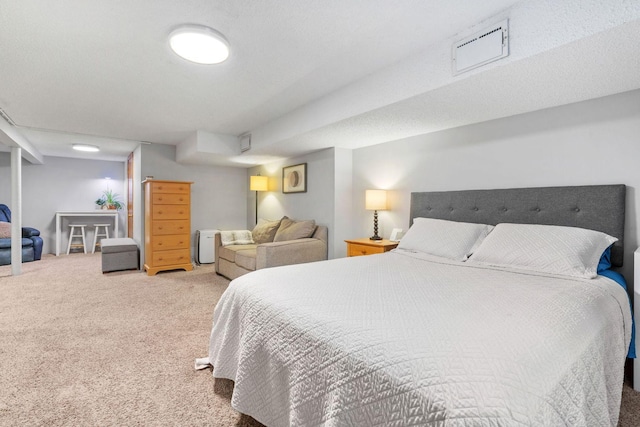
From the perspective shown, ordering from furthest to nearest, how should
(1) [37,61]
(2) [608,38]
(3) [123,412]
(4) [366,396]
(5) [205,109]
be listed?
1. (5) [205,109]
2. (1) [37,61]
3. (3) [123,412]
4. (2) [608,38]
5. (4) [366,396]

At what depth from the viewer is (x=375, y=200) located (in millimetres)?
3533

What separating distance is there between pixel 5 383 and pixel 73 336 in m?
0.66

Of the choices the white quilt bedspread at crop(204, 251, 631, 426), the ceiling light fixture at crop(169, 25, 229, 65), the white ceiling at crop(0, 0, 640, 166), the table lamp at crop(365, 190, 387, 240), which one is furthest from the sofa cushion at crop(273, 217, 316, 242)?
the ceiling light fixture at crop(169, 25, 229, 65)

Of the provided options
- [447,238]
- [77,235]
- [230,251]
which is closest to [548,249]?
[447,238]

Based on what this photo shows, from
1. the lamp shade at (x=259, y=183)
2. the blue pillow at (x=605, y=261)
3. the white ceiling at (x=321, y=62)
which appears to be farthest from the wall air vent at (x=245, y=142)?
the blue pillow at (x=605, y=261)

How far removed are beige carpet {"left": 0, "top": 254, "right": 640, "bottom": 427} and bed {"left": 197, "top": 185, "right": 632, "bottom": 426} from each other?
0.23 meters

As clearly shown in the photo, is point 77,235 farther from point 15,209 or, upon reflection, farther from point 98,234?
point 15,209

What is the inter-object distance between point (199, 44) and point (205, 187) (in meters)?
4.15

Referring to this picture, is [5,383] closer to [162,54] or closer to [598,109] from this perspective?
[162,54]

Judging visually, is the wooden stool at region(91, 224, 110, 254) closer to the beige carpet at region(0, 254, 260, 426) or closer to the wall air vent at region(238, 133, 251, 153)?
the beige carpet at region(0, 254, 260, 426)

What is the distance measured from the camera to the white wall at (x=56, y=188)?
6543mm

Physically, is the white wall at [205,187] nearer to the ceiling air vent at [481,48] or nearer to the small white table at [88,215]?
the small white table at [88,215]

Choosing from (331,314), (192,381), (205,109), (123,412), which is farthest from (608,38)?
(205,109)

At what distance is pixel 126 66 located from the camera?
8.02ft
